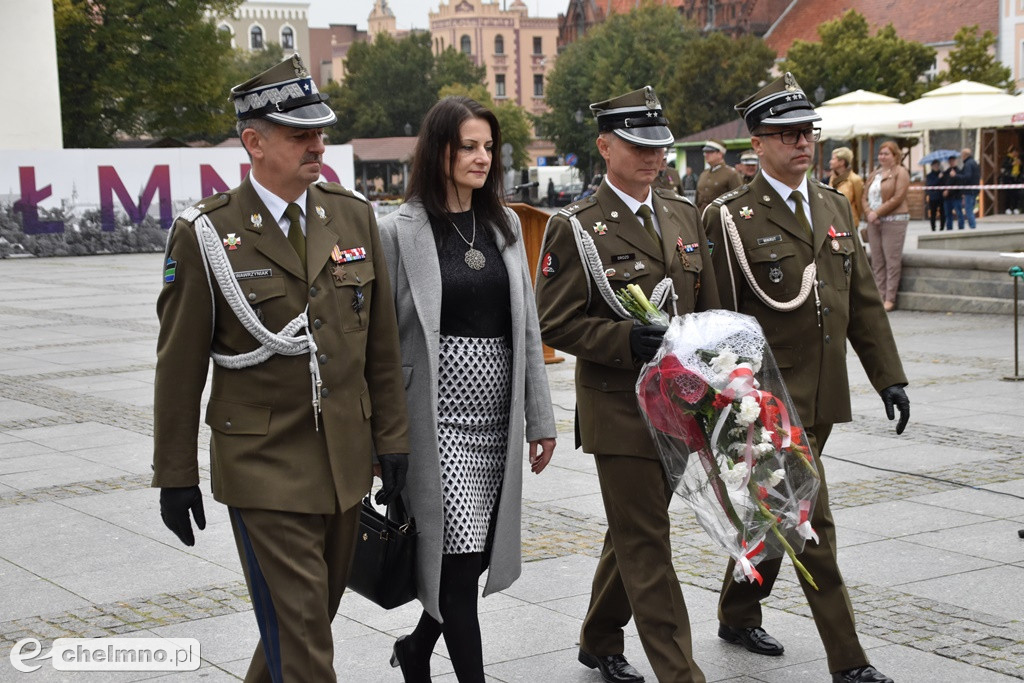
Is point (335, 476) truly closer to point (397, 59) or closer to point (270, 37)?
point (397, 59)

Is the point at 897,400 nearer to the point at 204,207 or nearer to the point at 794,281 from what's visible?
the point at 794,281

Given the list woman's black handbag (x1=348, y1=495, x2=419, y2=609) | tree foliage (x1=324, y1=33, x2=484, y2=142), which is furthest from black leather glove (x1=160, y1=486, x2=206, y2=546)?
tree foliage (x1=324, y1=33, x2=484, y2=142)

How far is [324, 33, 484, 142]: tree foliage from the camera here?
89.6 meters

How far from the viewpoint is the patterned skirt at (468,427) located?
13.7 feet

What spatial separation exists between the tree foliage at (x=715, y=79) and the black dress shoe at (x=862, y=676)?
6404 centimetres

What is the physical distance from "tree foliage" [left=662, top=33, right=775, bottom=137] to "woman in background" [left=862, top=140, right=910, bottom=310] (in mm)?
51668

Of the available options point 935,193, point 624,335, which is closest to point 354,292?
point 624,335

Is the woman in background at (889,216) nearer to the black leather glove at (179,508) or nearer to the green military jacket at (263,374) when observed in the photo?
the green military jacket at (263,374)

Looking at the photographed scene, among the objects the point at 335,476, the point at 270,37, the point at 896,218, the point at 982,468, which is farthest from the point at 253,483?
the point at 270,37

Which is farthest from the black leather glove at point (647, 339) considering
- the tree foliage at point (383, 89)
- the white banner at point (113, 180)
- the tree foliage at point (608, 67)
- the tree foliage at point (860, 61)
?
the tree foliage at point (383, 89)

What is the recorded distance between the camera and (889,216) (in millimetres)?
15969

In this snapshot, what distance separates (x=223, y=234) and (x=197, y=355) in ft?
1.08

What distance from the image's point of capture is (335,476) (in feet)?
12.0

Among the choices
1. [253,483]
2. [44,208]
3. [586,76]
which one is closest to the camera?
[253,483]
